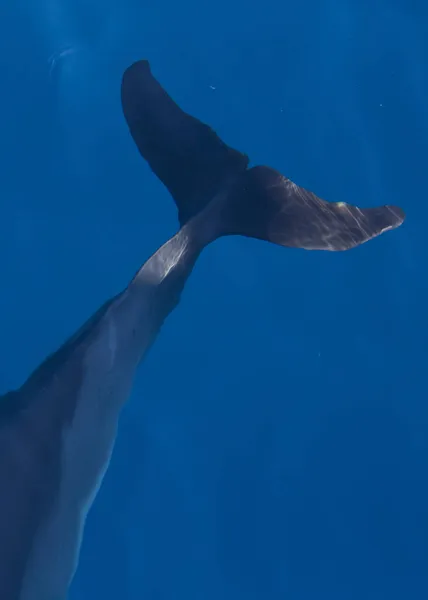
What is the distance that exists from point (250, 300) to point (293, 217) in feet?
6.06

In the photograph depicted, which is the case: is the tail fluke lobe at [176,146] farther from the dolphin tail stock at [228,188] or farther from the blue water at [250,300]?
the blue water at [250,300]

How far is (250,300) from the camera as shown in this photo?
8609 millimetres

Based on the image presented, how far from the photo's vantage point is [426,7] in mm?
10328

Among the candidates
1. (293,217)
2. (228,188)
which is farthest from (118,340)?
(293,217)

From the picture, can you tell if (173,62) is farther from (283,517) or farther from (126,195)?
(283,517)

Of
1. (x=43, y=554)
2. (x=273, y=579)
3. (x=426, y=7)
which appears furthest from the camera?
(x=426, y=7)

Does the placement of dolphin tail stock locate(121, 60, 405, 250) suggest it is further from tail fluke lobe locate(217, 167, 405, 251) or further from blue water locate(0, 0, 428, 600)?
blue water locate(0, 0, 428, 600)

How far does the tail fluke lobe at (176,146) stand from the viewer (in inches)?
279

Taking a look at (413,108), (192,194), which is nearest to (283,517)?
(192,194)

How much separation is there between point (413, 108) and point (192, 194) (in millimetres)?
3897

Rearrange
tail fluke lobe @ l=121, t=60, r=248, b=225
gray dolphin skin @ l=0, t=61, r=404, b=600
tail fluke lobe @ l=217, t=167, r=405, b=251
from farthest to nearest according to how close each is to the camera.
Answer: tail fluke lobe @ l=121, t=60, r=248, b=225 → tail fluke lobe @ l=217, t=167, r=405, b=251 → gray dolphin skin @ l=0, t=61, r=404, b=600

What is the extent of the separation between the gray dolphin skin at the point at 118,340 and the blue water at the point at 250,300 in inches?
63.4

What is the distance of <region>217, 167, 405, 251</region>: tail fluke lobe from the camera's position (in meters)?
6.84

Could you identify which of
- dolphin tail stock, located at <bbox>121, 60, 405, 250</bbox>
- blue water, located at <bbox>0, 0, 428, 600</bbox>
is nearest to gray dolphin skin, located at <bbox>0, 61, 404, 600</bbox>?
dolphin tail stock, located at <bbox>121, 60, 405, 250</bbox>
